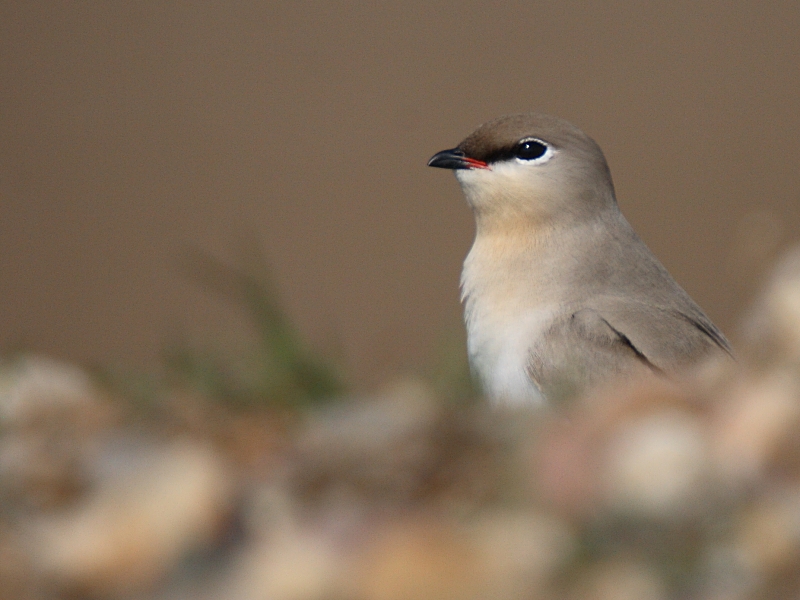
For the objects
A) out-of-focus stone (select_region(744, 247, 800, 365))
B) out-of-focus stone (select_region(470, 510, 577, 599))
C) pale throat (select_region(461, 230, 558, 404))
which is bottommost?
out-of-focus stone (select_region(470, 510, 577, 599))

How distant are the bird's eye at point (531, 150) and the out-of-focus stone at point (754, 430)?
149 cm

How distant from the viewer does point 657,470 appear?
1.51ft

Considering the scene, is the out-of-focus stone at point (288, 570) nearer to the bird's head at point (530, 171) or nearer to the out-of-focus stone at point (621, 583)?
the out-of-focus stone at point (621, 583)

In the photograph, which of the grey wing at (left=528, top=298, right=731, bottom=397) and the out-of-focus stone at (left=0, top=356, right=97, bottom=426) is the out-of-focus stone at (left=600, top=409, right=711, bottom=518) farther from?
the grey wing at (left=528, top=298, right=731, bottom=397)

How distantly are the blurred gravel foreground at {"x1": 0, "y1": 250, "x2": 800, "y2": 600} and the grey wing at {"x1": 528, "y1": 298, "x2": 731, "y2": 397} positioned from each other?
3.14 ft

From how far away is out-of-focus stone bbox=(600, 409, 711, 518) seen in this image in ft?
1.49

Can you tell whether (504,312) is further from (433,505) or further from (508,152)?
(433,505)

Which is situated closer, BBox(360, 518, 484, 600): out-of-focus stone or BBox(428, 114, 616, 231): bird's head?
BBox(360, 518, 484, 600): out-of-focus stone

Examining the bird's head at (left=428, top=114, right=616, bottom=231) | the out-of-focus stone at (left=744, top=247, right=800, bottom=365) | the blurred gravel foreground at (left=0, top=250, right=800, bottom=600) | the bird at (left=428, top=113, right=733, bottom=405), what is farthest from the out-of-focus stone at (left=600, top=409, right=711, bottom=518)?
the bird's head at (left=428, top=114, right=616, bottom=231)

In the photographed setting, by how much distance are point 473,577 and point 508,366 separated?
1.18m

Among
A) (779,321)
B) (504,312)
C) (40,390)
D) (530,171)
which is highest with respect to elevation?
(530,171)

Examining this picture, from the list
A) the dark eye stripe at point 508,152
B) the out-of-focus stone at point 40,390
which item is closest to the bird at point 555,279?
the dark eye stripe at point 508,152

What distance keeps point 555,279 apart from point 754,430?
50.8 inches

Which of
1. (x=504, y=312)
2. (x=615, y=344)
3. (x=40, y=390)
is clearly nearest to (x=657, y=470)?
(x=40, y=390)
